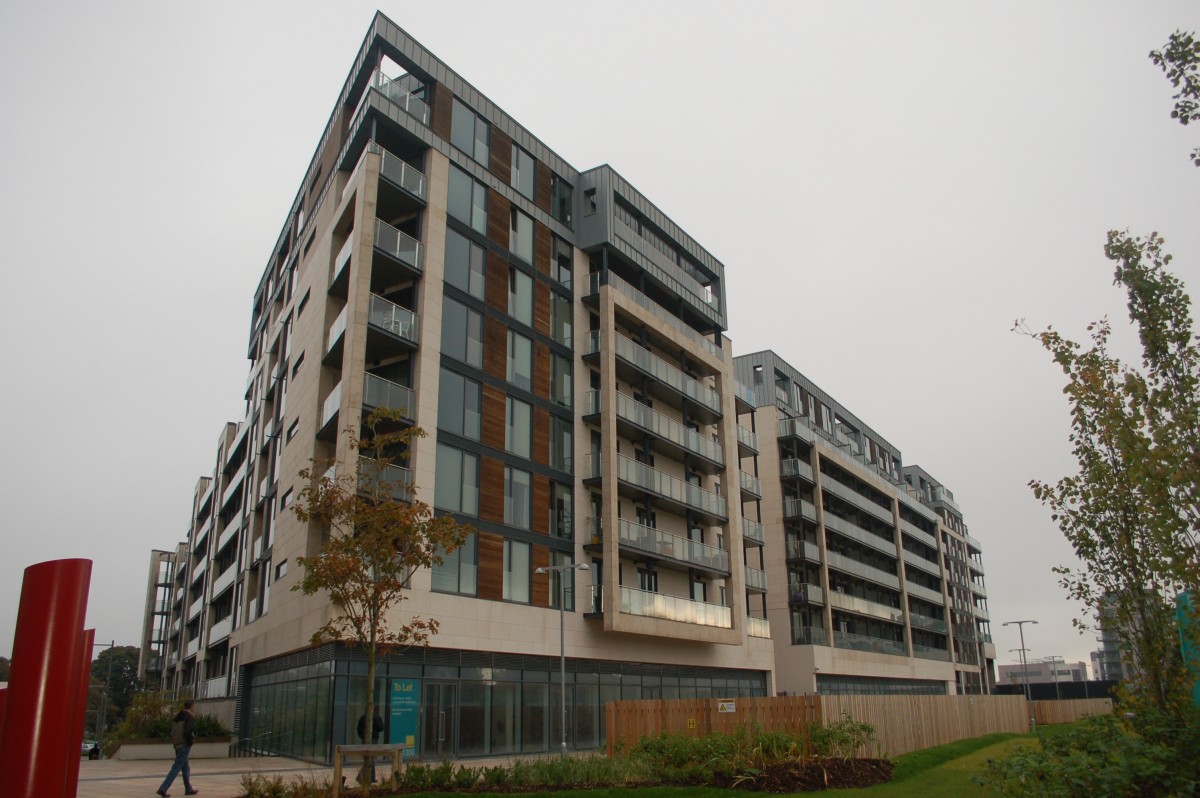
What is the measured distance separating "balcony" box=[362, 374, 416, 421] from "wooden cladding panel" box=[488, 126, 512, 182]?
1113 cm

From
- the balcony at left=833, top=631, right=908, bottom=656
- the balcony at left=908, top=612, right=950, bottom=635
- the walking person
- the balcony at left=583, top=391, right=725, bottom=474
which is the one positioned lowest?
the walking person

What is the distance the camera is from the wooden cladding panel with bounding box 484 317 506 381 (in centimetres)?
3334

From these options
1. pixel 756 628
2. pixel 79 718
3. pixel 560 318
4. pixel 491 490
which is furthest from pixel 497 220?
pixel 79 718

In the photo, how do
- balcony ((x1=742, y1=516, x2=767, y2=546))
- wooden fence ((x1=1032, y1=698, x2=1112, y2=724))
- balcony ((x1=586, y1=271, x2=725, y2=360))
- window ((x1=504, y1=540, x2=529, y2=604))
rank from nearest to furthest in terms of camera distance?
1. window ((x1=504, y1=540, x2=529, y2=604))
2. balcony ((x1=586, y1=271, x2=725, y2=360))
3. balcony ((x1=742, y1=516, x2=767, y2=546))
4. wooden fence ((x1=1032, y1=698, x2=1112, y2=724))

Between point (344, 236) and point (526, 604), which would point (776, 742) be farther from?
point (344, 236)

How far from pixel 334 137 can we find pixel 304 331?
797 cm

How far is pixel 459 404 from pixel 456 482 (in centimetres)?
284

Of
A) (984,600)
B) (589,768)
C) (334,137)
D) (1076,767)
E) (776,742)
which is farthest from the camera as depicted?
(984,600)

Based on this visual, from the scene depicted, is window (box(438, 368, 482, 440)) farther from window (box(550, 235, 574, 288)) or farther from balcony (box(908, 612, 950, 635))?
balcony (box(908, 612, 950, 635))

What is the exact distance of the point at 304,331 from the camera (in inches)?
1446

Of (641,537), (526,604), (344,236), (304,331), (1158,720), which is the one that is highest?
(344,236)

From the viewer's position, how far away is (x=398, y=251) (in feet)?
101

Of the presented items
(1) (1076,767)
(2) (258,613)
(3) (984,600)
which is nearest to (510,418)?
(2) (258,613)

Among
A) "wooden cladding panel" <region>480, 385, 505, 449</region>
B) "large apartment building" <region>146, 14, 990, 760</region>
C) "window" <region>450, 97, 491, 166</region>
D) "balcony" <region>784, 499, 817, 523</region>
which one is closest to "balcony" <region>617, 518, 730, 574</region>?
"large apartment building" <region>146, 14, 990, 760</region>
